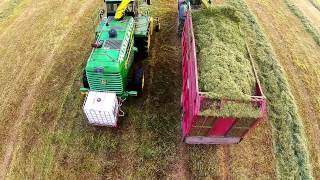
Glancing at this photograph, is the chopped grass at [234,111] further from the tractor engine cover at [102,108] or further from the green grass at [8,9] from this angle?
the green grass at [8,9]

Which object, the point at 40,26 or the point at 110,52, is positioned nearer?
the point at 110,52

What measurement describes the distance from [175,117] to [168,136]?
2.81ft

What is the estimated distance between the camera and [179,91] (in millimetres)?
11055

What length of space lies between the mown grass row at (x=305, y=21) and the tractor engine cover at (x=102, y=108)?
10.5m

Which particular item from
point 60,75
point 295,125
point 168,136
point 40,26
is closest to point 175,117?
point 168,136

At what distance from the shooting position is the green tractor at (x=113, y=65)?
893 cm

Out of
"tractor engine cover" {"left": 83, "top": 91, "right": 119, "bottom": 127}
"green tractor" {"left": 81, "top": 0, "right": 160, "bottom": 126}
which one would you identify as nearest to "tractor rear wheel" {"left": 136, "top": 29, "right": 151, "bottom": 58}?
"green tractor" {"left": 81, "top": 0, "right": 160, "bottom": 126}

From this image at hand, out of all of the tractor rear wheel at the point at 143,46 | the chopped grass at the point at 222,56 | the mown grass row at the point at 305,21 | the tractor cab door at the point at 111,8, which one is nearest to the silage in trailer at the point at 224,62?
the chopped grass at the point at 222,56

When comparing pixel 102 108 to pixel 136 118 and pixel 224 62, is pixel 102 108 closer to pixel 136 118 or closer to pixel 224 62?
pixel 136 118

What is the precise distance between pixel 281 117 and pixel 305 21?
7.44m

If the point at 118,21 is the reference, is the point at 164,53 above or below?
below

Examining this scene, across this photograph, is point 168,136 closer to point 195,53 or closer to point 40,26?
point 195,53

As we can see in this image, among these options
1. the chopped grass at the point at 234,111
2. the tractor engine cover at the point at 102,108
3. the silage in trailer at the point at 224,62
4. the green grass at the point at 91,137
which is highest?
the silage in trailer at the point at 224,62

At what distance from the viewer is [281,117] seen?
33.3 feet
